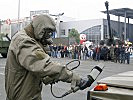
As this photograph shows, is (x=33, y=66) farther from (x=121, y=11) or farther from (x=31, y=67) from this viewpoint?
(x=121, y=11)

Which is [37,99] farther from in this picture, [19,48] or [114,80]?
[114,80]

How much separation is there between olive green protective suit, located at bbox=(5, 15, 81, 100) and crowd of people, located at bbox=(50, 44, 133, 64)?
19204 millimetres

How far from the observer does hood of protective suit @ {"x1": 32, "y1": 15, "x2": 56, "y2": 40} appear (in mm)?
2463

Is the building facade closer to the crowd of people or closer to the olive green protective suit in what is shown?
the crowd of people

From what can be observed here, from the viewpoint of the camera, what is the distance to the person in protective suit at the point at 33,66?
2254 millimetres

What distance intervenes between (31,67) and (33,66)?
0.02 meters

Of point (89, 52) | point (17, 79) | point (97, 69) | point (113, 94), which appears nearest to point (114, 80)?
point (113, 94)

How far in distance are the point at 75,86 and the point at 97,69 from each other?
0.93 feet

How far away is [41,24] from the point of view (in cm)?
247

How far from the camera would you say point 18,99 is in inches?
99.6

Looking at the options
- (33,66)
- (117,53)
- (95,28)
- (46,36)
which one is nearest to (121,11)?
(95,28)

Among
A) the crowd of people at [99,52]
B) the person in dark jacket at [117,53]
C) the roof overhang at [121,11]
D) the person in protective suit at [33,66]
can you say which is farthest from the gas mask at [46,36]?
the roof overhang at [121,11]

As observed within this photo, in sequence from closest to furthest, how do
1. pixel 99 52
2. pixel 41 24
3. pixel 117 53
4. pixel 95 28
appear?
pixel 41 24
pixel 117 53
pixel 99 52
pixel 95 28

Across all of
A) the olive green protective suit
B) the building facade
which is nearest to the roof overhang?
the building facade
